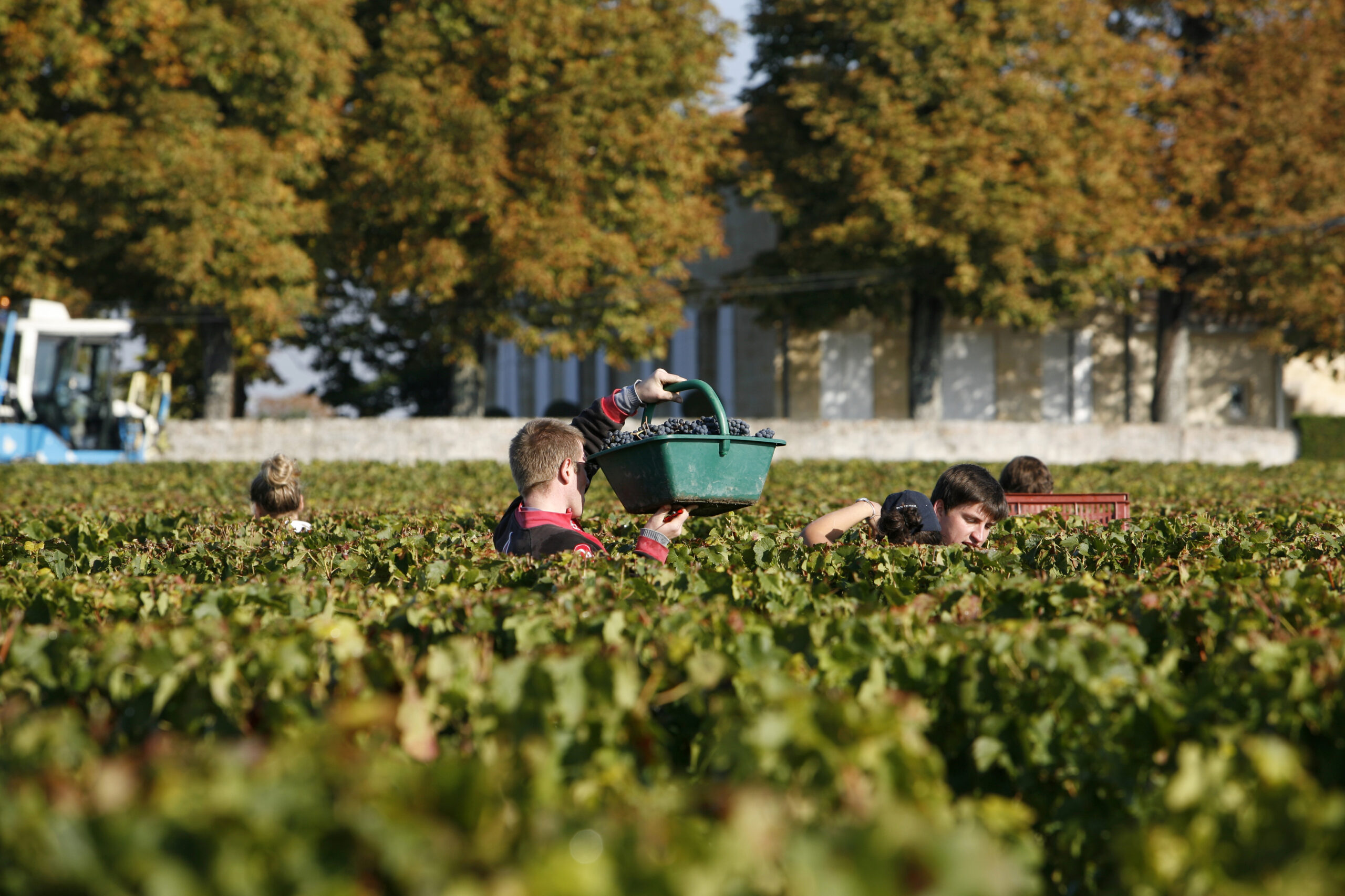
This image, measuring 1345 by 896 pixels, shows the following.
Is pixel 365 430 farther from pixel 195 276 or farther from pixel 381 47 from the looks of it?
pixel 381 47

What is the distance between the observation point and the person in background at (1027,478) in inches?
314

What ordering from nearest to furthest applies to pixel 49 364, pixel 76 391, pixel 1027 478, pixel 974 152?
pixel 1027 478 < pixel 49 364 < pixel 76 391 < pixel 974 152

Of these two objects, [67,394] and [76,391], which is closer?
[67,394]

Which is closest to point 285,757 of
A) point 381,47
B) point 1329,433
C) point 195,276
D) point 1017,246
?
point 195,276

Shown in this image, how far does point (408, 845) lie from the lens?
1780 mm

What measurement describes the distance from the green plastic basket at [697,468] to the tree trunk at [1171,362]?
33851mm

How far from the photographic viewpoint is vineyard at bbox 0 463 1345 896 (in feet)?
5.88

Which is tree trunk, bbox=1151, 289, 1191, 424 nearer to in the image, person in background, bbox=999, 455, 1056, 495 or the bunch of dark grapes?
person in background, bbox=999, 455, 1056, 495

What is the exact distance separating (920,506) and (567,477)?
1.86 metres

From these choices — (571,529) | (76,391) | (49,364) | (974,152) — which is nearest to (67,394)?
(76,391)

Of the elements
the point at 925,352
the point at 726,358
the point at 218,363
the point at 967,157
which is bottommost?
the point at 218,363

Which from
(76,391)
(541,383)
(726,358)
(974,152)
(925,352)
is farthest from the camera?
(541,383)

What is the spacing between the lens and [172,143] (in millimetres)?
25203

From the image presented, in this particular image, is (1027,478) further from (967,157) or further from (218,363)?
(218,363)
